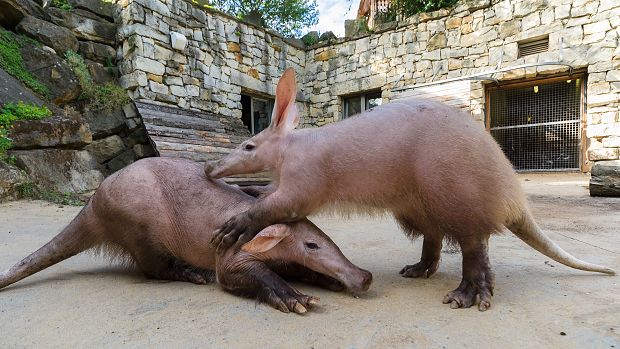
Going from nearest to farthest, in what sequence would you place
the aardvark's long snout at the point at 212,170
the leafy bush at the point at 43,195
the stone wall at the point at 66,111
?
the aardvark's long snout at the point at 212,170 < the leafy bush at the point at 43,195 < the stone wall at the point at 66,111

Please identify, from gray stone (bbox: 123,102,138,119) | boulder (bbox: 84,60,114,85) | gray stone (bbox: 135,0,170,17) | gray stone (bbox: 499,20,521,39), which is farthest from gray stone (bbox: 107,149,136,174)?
gray stone (bbox: 499,20,521,39)

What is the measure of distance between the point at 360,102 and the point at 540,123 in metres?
5.52

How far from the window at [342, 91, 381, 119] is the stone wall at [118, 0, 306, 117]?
2609 mm

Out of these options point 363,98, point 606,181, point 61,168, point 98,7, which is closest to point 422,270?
point 606,181

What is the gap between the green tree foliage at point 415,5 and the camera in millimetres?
11596

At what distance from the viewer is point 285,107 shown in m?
2.70

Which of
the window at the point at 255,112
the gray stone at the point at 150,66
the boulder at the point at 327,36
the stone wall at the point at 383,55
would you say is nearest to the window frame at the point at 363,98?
the stone wall at the point at 383,55

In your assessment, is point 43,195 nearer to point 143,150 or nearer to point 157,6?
point 143,150

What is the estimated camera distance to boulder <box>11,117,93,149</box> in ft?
20.7

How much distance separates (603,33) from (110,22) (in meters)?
11.7

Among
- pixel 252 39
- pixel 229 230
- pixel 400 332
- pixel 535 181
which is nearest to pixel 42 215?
pixel 229 230

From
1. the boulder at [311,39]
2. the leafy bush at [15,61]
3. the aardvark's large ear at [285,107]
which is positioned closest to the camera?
the aardvark's large ear at [285,107]

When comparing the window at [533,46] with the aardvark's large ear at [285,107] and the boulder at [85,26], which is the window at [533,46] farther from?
the boulder at [85,26]

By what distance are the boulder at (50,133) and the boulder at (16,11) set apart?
268cm
